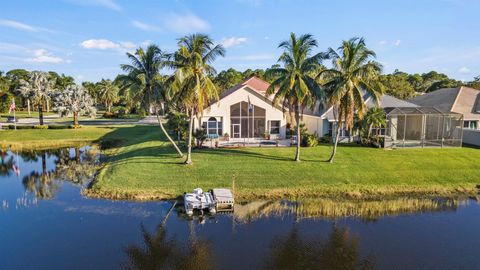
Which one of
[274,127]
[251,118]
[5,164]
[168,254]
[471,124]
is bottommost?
[168,254]

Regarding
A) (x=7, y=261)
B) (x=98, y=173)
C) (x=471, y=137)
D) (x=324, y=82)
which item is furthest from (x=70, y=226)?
(x=471, y=137)

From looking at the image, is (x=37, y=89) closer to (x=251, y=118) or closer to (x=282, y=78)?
(x=251, y=118)

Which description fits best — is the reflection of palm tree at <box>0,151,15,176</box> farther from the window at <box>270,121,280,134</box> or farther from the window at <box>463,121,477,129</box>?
the window at <box>463,121,477,129</box>

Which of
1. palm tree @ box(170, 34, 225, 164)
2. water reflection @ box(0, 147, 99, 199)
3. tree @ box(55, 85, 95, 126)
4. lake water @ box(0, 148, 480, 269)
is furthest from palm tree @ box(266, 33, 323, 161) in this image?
tree @ box(55, 85, 95, 126)

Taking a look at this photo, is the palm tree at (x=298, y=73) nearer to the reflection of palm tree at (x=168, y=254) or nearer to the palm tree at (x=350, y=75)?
the palm tree at (x=350, y=75)

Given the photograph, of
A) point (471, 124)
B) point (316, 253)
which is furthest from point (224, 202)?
point (471, 124)

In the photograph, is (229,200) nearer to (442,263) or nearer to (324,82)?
(442,263)

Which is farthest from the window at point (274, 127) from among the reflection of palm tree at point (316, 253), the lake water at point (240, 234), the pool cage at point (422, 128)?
the reflection of palm tree at point (316, 253)

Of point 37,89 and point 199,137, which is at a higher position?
point 37,89
